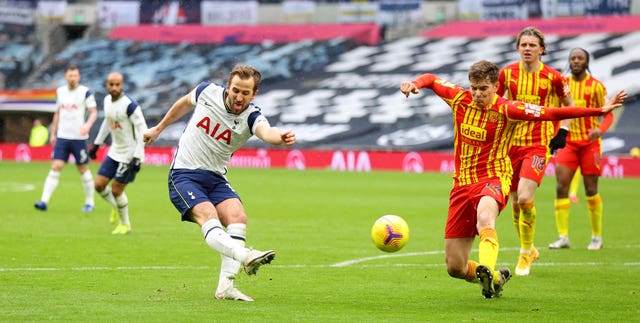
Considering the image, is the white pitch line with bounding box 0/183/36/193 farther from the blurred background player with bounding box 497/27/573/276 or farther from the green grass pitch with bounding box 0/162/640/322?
the blurred background player with bounding box 497/27/573/276

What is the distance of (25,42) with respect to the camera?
5934 cm

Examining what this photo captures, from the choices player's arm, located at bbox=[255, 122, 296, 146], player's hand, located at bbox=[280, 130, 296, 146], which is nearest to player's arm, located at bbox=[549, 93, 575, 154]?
player's arm, located at bbox=[255, 122, 296, 146]

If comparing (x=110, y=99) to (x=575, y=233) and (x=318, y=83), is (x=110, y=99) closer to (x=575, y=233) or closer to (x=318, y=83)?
(x=575, y=233)

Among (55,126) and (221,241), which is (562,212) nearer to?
(221,241)

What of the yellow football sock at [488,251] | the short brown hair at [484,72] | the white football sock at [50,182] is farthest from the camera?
the white football sock at [50,182]

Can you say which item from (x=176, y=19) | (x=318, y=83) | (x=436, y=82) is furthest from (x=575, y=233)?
(x=176, y=19)

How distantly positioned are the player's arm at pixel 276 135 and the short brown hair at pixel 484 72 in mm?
2020

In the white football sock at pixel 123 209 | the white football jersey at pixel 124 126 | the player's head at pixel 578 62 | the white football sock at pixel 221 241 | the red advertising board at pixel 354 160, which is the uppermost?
the player's head at pixel 578 62

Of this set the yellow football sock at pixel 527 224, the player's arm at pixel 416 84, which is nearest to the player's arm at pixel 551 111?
the player's arm at pixel 416 84

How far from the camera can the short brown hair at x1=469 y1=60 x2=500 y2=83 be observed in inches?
385

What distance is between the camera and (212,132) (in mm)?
9641

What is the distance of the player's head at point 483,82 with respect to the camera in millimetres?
9797

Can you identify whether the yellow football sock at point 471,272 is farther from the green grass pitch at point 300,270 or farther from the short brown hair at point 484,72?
the short brown hair at point 484,72

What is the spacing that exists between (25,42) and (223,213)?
2064 inches
